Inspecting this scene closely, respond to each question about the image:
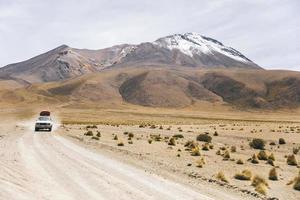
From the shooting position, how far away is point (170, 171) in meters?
21.8

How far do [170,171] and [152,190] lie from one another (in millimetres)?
5981

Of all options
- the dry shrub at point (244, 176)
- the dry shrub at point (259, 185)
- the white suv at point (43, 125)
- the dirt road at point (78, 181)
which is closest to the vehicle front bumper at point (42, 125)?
the white suv at point (43, 125)

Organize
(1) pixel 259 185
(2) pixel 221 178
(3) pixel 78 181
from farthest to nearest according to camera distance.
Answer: (2) pixel 221 178 → (1) pixel 259 185 → (3) pixel 78 181

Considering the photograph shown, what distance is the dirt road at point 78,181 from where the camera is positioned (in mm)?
14328

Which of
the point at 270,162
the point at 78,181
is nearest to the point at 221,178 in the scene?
the point at 78,181

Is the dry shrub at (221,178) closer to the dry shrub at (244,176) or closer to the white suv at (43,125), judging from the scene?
the dry shrub at (244,176)

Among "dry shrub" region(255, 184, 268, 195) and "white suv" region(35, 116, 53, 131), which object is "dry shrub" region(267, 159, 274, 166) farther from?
"white suv" region(35, 116, 53, 131)

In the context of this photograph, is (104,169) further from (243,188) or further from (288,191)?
(288,191)

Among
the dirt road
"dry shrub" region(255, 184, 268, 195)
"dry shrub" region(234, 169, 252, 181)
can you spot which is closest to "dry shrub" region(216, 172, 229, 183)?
"dry shrub" region(234, 169, 252, 181)

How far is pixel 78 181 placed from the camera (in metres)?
16.9

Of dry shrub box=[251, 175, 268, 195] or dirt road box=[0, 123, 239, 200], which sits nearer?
dirt road box=[0, 123, 239, 200]

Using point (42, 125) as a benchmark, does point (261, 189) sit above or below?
below

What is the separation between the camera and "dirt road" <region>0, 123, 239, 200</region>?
1433cm

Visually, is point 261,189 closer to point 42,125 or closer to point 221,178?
point 221,178
